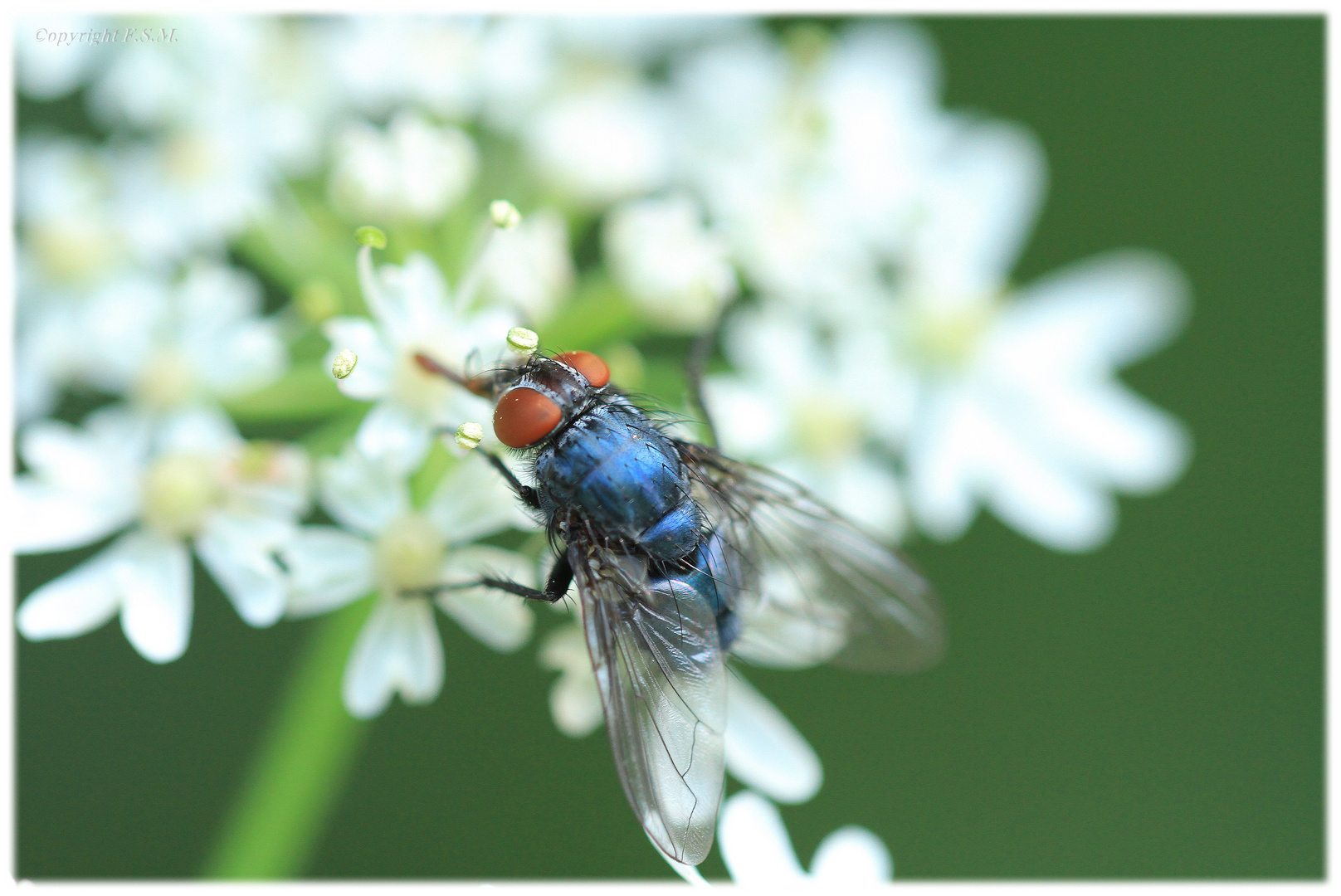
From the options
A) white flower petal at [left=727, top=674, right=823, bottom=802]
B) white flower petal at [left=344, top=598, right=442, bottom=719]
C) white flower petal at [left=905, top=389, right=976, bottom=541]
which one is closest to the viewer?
white flower petal at [left=344, top=598, right=442, bottom=719]

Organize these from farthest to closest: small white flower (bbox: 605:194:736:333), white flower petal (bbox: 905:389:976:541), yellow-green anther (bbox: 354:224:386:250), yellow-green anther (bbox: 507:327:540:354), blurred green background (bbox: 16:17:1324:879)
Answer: blurred green background (bbox: 16:17:1324:879) → white flower petal (bbox: 905:389:976:541) → small white flower (bbox: 605:194:736:333) → yellow-green anther (bbox: 354:224:386:250) → yellow-green anther (bbox: 507:327:540:354)

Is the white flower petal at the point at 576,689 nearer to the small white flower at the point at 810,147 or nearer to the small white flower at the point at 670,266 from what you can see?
the small white flower at the point at 670,266

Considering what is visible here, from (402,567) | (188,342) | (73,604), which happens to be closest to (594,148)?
(188,342)

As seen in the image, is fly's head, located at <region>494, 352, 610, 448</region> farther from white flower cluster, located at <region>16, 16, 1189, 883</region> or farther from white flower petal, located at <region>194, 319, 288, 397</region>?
white flower petal, located at <region>194, 319, 288, 397</region>

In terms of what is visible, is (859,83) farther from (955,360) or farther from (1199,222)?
(1199,222)

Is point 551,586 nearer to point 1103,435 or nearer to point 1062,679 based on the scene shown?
point 1103,435

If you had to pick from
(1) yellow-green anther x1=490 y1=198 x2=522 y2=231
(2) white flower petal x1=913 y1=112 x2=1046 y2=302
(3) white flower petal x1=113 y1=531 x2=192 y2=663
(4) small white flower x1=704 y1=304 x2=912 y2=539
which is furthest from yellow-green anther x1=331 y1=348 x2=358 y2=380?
(2) white flower petal x1=913 y1=112 x2=1046 y2=302

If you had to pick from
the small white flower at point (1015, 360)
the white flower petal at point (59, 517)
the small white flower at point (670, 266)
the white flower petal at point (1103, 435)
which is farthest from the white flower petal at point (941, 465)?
the white flower petal at point (59, 517)
